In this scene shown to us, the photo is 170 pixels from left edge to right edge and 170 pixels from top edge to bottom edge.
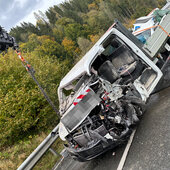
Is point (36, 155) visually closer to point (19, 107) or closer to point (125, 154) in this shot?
point (125, 154)

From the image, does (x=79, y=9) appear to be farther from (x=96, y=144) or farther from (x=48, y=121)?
(x=96, y=144)

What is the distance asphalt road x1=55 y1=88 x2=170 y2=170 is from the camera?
2704 mm

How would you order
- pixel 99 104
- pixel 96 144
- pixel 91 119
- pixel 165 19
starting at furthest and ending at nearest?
1. pixel 165 19
2. pixel 99 104
3. pixel 91 119
4. pixel 96 144

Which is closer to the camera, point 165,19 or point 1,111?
point 165,19

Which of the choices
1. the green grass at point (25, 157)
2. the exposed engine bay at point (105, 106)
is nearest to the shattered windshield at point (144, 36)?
the exposed engine bay at point (105, 106)

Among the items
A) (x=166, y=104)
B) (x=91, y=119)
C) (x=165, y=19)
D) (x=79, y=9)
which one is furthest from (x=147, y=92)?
(x=79, y=9)

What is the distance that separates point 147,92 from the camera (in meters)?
3.86

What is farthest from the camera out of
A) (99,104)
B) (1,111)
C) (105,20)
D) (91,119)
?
(105,20)

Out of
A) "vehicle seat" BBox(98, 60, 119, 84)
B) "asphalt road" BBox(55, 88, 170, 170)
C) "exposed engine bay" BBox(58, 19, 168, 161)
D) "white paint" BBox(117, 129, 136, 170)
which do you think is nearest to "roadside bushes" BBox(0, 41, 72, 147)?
"asphalt road" BBox(55, 88, 170, 170)

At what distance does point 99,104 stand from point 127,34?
1859 millimetres

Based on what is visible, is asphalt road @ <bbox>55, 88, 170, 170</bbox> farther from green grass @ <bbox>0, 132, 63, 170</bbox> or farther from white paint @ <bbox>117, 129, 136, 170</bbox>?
green grass @ <bbox>0, 132, 63, 170</bbox>

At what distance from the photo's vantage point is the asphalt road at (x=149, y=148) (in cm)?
270

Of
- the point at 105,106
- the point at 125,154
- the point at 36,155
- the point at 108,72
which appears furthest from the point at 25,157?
the point at 108,72

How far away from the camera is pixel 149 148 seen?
3.05 meters
